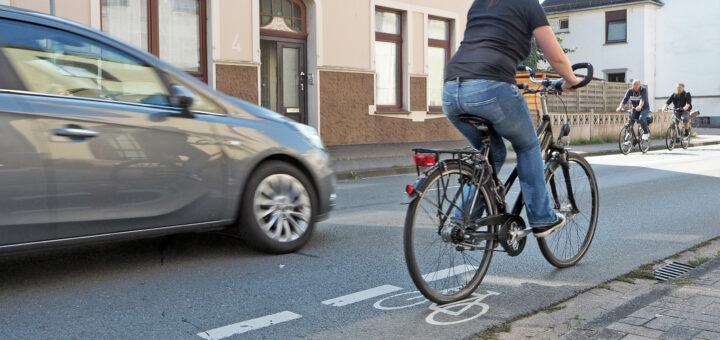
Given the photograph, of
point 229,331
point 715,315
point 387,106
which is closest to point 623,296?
point 715,315

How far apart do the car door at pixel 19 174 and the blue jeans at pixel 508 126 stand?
2387mm

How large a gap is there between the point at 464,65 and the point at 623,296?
169 cm

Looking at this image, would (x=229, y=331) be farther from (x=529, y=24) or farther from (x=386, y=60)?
(x=386, y=60)

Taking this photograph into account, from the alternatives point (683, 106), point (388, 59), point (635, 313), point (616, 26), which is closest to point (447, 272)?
point (635, 313)

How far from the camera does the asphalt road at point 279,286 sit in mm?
3771

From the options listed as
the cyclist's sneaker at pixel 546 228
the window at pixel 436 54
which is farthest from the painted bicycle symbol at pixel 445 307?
the window at pixel 436 54

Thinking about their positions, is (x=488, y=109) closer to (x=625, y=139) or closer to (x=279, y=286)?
(x=279, y=286)

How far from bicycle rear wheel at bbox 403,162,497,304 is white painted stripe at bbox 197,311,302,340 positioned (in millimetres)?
730

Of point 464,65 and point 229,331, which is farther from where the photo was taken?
point 464,65

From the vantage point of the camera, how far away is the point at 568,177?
4.86m

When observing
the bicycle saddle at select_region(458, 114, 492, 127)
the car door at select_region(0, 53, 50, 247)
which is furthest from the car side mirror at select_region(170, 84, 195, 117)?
the bicycle saddle at select_region(458, 114, 492, 127)

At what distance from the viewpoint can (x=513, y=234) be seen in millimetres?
4301

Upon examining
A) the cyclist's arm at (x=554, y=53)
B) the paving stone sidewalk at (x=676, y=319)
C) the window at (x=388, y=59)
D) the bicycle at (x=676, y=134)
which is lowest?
the paving stone sidewalk at (x=676, y=319)

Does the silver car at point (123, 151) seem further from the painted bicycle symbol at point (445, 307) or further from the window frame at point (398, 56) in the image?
the window frame at point (398, 56)
